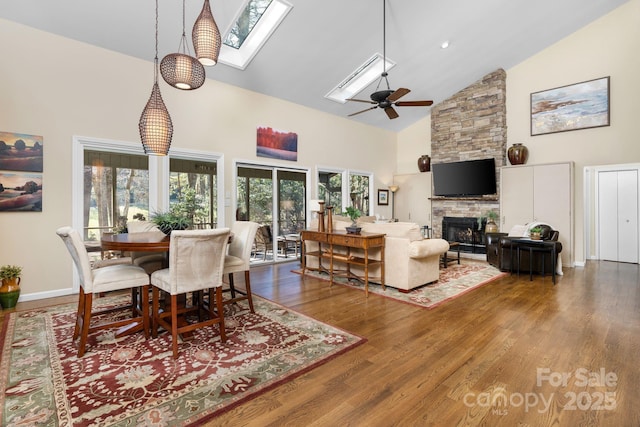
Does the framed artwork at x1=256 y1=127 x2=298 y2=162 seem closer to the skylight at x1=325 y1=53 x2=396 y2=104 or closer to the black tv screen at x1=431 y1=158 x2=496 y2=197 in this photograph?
the skylight at x1=325 y1=53 x2=396 y2=104

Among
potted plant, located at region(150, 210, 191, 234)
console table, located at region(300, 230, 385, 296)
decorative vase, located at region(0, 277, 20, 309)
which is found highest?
potted plant, located at region(150, 210, 191, 234)

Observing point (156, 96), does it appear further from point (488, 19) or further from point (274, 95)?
point (488, 19)

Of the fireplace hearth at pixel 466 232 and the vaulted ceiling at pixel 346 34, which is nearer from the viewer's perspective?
the vaulted ceiling at pixel 346 34

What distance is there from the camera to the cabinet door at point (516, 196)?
21.4 ft

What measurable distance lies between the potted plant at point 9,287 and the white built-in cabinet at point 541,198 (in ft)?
27.6

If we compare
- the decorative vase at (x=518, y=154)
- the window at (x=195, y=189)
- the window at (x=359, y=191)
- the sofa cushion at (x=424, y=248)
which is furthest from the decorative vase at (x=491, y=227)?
the window at (x=195, y=189)

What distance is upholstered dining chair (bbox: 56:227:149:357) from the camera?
244 cm

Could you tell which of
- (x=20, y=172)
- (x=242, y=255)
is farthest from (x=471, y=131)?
→ (x=20, y=172)

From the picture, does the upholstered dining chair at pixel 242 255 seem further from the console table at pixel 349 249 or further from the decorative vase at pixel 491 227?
the decorative vase at pixel 491 227

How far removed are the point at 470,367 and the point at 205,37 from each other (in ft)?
11.6

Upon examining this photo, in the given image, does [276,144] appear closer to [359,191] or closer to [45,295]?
[359,191]

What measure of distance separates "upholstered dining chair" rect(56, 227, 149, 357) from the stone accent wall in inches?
284

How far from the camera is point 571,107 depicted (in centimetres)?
635

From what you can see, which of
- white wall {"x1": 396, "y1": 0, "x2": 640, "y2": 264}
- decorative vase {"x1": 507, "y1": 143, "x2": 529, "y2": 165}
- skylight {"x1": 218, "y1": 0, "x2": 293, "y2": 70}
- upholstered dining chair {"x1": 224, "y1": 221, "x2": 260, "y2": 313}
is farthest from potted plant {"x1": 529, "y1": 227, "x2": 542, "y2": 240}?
skylight {"x1": 218, "y1": 0, "x2": 293, "y2": 70}
